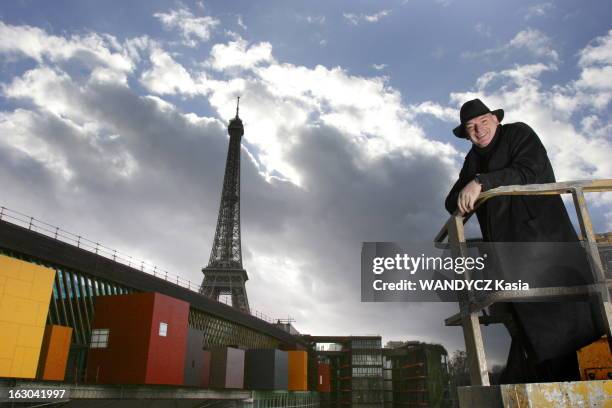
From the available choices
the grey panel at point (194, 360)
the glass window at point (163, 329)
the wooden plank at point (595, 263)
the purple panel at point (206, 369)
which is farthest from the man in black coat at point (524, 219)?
the purple panel at point (206, 369)

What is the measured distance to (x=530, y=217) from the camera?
305cm

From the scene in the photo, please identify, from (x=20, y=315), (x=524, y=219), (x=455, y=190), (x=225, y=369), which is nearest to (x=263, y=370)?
(x=225, y=369)

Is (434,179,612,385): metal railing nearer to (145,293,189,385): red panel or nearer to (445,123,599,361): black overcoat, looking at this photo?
(445,123,599,361): black overcoat

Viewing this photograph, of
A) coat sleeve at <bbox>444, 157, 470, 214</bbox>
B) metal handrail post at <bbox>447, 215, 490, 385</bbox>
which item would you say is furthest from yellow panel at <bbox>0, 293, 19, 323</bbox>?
metal handrail post at <bbox>447, 215, 490, 385</bbox>

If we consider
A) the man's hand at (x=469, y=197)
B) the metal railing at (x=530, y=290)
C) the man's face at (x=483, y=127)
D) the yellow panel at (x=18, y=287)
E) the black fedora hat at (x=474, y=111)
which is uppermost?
the yellow panel at (x=18, y=287)

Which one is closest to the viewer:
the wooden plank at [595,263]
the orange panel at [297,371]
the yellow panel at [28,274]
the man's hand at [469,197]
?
the wooden plank at [595,263]

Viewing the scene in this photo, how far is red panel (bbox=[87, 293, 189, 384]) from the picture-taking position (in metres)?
21.1

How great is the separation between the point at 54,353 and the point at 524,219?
22063mm

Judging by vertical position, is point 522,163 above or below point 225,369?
above

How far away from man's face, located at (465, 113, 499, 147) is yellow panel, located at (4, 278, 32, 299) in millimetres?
16702

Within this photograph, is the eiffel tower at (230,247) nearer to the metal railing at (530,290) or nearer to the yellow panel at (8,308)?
the yellow panel at (8,308)

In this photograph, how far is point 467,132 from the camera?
3.56 meters

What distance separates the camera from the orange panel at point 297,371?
41319 millimetres

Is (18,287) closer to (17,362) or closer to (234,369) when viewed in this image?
(17,362)
